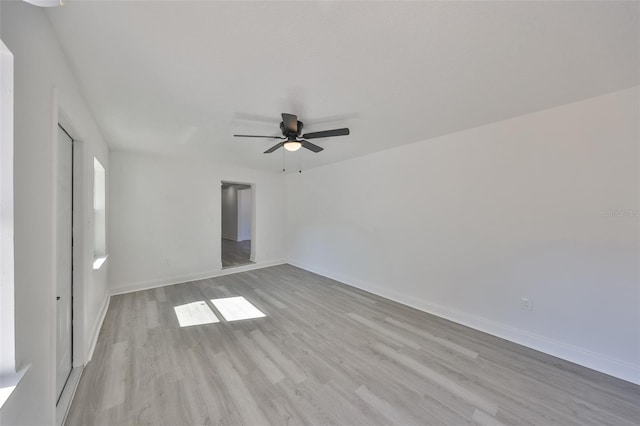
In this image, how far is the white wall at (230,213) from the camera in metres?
8.75

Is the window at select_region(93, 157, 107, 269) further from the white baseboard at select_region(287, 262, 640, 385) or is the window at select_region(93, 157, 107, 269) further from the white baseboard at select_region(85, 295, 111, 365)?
the white baseboard at select_region(287, 262, 640, 385)

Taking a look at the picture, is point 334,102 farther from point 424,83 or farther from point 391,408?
point 391,408

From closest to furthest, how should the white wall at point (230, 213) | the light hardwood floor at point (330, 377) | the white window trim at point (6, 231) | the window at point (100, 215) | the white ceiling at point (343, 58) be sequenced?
the white window trim at point (6, 231)
the white ceiling at point (343, 58)
the light hardwood floor at point (330, 377)
the window at point (100, 215)
the white wall at point (230, 213)

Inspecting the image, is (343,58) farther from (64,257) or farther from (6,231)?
(64,257)

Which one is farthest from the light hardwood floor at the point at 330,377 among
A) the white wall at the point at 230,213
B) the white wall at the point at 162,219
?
the white wall at the point at 230,213

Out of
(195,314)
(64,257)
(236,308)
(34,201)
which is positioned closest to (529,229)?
(236,308)

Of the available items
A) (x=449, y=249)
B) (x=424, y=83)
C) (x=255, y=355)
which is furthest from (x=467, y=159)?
(x=255, y=355)

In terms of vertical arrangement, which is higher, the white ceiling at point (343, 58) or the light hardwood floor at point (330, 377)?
the white ceiling at point (343, 58)

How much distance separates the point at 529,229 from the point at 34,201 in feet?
12.6

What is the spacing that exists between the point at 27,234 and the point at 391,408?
2354mm

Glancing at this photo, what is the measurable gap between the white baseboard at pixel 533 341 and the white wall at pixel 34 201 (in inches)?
139

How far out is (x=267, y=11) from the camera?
3.87ft

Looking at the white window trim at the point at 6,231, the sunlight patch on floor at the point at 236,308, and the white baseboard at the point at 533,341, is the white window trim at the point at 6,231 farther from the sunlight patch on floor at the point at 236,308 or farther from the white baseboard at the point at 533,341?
the white baseboard at the point at 533,341

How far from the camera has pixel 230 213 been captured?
9039 millimetres
